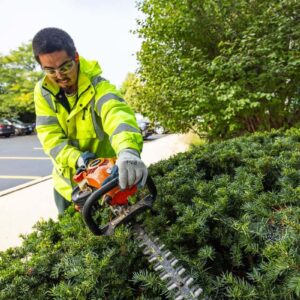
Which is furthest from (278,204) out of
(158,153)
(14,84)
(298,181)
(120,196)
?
(14,84)

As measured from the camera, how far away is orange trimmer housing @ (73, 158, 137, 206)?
1181mm

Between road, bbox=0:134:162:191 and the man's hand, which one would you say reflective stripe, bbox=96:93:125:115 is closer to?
the man's hand

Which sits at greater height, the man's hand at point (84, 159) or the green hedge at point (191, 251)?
the man's hand at point (84, 159)

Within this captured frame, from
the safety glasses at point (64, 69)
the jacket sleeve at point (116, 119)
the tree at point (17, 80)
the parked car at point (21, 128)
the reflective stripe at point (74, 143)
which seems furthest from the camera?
the tree at point (17, 80)

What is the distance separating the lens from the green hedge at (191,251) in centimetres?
110

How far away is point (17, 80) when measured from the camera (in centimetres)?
2681

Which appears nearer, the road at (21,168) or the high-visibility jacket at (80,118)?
the high-visibility jacket at (80,118)

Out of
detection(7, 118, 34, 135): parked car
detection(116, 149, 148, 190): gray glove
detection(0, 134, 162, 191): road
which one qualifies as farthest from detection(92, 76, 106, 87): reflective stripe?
detection(7, 118, 34, 135): parked car

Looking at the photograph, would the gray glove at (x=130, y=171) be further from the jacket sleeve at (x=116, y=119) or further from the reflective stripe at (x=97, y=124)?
the reflective stripe at (x=97, y=124)

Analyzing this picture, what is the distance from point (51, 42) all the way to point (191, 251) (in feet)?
3.85

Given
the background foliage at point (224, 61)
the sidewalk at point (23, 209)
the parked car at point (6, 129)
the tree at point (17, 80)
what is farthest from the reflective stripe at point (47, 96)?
the tree at point (17, 80)

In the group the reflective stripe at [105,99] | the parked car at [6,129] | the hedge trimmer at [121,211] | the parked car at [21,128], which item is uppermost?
the reflective stripe at [105,99]

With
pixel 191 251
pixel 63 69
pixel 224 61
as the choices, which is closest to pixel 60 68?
pixel 63 69

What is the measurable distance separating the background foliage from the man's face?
304 centimetres
